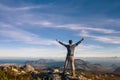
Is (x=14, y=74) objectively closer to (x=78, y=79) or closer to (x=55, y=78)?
(x=55, y=78)

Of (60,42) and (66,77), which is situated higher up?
(60,42)

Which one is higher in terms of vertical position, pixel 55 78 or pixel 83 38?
pixel 83 38

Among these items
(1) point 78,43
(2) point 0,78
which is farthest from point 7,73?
(1) point 78,43

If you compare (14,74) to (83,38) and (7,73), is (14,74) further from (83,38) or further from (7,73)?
(83,38)

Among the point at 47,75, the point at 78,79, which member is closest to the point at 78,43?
the point at 78,79

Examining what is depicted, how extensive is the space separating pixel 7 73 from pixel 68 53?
1929 cm

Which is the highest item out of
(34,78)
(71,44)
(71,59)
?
(71,44)

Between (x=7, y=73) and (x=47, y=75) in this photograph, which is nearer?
(x=47, y=75)

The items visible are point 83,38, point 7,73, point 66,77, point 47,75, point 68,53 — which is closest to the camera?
point 83,38

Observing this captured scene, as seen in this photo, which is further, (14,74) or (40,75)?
(14,74)

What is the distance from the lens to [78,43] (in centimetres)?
3056

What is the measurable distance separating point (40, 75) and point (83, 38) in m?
14.4

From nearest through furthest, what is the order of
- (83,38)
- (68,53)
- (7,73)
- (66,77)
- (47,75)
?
(83,38) < (68,53) < (66,77) < (47,75) < (7,73)

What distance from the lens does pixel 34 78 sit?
133 ft
